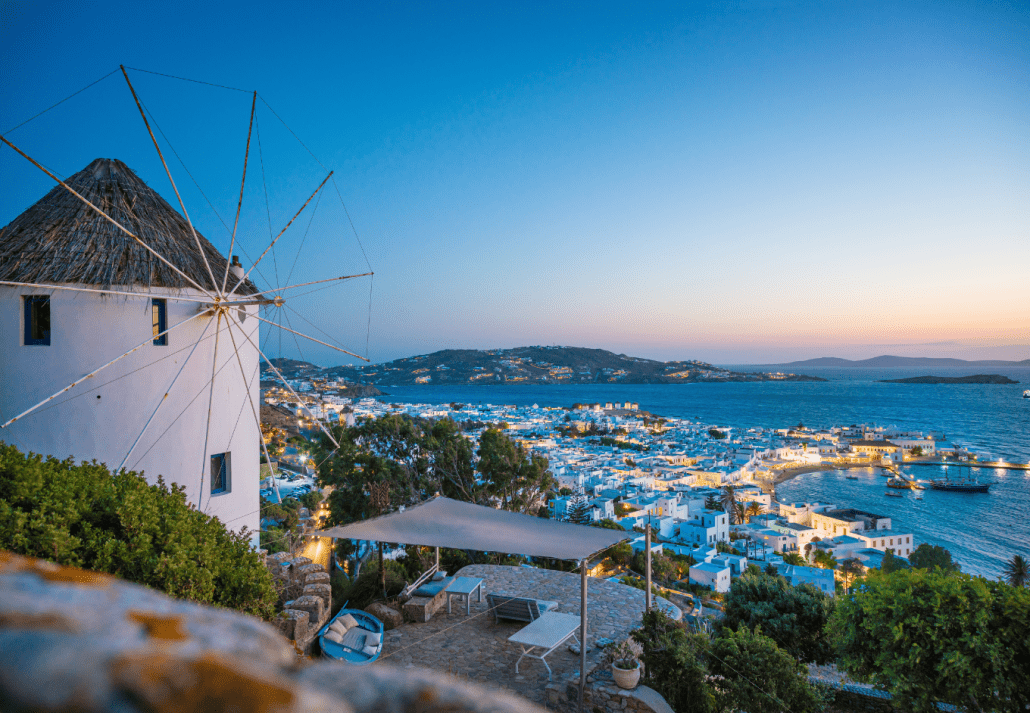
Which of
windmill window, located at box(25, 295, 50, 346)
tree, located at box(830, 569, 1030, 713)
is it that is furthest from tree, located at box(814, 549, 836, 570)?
windmill window, located at box(25, 295, 50, 346)

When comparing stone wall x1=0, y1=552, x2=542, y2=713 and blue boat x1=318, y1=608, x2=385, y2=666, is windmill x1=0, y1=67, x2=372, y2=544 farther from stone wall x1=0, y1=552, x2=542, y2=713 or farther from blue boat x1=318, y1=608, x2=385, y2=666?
stone wall x1=0, y1=552, x2=542, y2=713

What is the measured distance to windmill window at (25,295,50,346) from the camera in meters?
8.26

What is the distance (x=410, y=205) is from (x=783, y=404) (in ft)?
414

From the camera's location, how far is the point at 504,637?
7.98m

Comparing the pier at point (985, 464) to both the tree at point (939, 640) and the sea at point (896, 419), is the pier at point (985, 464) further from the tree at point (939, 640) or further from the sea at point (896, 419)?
the tree at point (939, 640)

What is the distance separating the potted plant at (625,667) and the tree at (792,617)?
10.8 ft

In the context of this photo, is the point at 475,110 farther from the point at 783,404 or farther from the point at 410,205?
the point at 783,404

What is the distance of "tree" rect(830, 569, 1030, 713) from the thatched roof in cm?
1149

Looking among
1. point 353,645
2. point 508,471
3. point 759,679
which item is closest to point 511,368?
point 508,471

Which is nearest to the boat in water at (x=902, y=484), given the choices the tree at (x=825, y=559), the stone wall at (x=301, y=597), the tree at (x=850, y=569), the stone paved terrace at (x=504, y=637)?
the tree at (x=825, y=559)

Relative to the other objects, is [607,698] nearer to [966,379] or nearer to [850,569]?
[850,569]

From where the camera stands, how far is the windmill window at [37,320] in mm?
8258

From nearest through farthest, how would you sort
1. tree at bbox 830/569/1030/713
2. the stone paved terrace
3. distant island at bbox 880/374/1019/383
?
tree at bbox 830/569/1030/713, the stone paved terrace, distant island at bbox 880/374/1019/383

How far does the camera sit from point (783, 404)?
129 m
